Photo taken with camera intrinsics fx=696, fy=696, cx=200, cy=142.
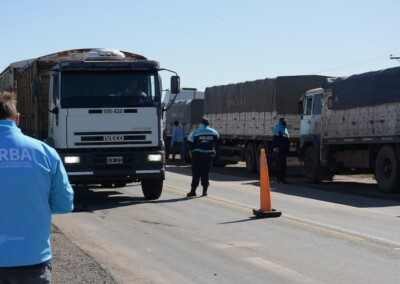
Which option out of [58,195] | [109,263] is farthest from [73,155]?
[58,195]

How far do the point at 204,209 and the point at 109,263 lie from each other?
5630 mm

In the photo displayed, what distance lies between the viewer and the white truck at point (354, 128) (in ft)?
55.6

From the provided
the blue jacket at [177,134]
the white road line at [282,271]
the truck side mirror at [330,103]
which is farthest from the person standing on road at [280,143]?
the blue jacket at [177,134]

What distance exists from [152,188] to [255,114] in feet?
34.7

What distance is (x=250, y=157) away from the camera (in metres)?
25.4

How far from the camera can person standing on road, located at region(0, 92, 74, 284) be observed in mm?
3658

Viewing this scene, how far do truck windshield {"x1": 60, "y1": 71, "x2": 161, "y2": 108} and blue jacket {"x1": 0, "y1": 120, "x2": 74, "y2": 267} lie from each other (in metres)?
10.5

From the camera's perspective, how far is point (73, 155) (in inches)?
554

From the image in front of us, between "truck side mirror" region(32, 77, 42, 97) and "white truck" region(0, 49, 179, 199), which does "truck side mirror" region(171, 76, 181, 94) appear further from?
"truck side mirror" region(32, 77, 42, 97)

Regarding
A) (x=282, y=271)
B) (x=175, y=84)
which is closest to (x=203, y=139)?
(x=175, y=84)

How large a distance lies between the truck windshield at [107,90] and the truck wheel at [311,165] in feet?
25.3

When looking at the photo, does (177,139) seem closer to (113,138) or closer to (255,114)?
(255,114)

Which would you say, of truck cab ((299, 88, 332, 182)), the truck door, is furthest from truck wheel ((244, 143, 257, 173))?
the truck door

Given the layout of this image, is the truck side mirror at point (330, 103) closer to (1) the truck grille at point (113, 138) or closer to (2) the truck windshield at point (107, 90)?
(2) the truck windshield at point (107, 90)
